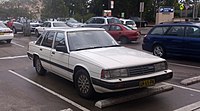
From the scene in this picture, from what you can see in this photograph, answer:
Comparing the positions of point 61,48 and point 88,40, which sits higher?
point 88,40

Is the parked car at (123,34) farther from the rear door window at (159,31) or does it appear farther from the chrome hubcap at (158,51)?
the chrome hubcap at (158,51)

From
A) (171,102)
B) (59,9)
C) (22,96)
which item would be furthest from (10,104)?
(59,9)

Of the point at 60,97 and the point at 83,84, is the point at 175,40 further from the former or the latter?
the point at 60,97

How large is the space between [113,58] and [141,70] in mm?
637

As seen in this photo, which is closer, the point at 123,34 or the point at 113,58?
the point at 113,58

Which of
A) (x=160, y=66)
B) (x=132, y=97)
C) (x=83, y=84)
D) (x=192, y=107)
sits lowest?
(x=192, y=107)

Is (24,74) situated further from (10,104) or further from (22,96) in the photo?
(10,104)

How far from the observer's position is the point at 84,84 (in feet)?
19.0

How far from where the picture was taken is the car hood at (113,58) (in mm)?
5336

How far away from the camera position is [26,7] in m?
57.5

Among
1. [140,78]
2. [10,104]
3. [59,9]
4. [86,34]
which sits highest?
[59,9]

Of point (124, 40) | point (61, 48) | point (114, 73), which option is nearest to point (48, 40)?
point (61, 48)

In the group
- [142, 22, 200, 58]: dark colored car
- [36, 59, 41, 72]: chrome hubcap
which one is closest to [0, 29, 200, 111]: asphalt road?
[36, 59, 41, 72]: chrome hubcap

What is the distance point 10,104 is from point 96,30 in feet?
9.38
